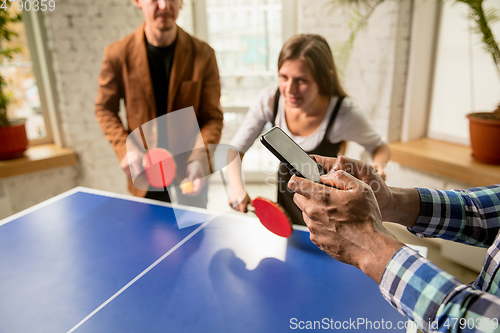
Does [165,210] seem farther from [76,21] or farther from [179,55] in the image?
[76,21]

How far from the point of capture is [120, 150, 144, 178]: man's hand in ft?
5.90

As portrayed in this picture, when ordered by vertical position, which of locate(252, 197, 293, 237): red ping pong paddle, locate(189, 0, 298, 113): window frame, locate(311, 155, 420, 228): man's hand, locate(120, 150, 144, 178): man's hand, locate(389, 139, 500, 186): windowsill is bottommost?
locate(389, 139, 500, 186): windowsill

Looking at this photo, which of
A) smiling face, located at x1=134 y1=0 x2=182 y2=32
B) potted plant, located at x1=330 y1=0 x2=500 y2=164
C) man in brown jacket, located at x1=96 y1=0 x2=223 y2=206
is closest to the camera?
smiling face, located at x1=134 y1=0 x2=182 y2=32

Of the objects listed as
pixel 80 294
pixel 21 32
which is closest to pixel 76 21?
pixel 21 32

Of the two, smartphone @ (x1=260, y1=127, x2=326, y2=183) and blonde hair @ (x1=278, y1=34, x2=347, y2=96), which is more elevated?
blonde hair @ (x1=278, y1=34, x2=347, y2=96)

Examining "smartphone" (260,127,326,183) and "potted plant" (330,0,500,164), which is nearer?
"smartphone" (260,127,326,183)

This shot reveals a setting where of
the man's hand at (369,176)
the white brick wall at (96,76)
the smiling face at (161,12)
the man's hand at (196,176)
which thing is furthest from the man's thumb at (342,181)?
the white brick wall at (96,76)

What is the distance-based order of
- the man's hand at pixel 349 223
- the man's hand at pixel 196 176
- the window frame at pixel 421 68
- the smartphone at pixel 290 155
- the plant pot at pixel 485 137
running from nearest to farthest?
1. the man's hand at pixel 349 223
2. the smartphone at pixel 290 155
3. the man's hand at pixel 196 176
4. the plant pot at pixel 485 137
5. the window frame at pixel 421 68

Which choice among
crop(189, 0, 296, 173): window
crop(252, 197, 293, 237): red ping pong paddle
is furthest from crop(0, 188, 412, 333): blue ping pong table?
crop(189, 0, 296, 173): window

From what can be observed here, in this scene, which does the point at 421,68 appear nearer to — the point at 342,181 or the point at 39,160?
the point at 342,181

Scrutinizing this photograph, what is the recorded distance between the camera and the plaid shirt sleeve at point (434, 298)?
1.89 ft

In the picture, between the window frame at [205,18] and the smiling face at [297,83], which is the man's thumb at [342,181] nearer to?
the smiling face at [297,83]

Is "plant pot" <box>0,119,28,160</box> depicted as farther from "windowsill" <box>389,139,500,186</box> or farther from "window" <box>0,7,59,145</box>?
"windowsill" <box>389,139,500,186</box>

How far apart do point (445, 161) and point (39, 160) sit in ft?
10.7
